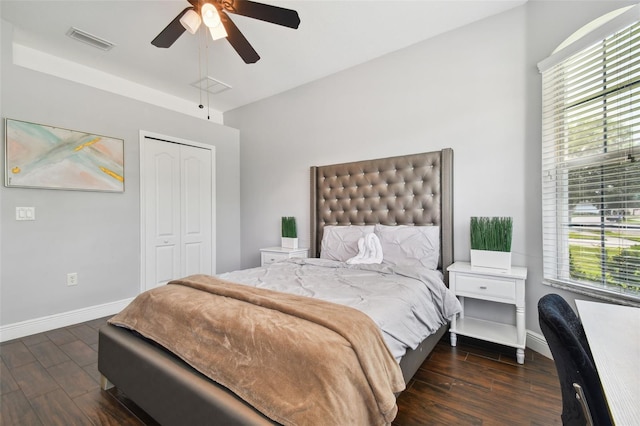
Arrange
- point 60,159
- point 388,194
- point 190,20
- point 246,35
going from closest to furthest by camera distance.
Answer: point 190,20 < point 246,35 < point 60,159 < point 388,194

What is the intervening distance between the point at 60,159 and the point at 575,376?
4.23 m

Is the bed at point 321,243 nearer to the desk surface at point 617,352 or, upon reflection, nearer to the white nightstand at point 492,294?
the white nightstand at point 492,294

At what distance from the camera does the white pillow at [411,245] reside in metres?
2.71

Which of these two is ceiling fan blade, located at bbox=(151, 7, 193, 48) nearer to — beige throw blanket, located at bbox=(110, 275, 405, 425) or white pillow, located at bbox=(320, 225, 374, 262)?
beige throw blanket, located at bbox=(110, 275, 405, 425)

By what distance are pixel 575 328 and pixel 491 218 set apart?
159cm

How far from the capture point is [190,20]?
1.99 m

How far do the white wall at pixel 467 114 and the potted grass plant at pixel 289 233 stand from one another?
0.57 ft

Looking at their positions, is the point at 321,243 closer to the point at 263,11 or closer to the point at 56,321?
the point at 263,11

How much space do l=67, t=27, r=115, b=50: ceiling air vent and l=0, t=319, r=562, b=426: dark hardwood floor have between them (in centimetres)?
299

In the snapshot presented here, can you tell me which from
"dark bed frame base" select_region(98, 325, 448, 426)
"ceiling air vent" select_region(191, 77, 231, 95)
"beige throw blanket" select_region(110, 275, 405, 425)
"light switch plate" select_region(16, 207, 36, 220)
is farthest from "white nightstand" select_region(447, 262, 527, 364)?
"light switch plate" select_region(16, 207, 36, 220)

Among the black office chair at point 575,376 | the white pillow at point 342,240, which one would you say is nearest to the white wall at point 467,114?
the white pillow at point 342,240

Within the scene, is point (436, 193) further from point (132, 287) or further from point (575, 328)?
point (132, 287)

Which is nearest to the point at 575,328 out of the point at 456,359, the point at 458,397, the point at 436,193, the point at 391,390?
the point at 391,390

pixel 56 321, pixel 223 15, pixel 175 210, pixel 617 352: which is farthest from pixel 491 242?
pixel 56 321
